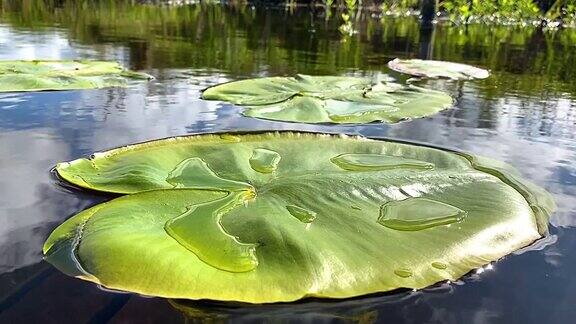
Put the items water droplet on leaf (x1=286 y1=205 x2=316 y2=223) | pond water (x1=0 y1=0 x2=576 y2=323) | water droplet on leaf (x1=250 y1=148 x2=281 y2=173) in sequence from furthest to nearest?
water droplet on leaf (x1=250 y1=148 x2=281 y2=173), water droplet on leaf (x1=286 y1=205 x2=316 y2=223), pond water (x1=0 y1=0 x2=576 y2=323)

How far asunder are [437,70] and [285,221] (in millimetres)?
3302

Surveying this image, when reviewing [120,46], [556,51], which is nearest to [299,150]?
[120,46]

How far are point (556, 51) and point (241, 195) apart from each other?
268 inches

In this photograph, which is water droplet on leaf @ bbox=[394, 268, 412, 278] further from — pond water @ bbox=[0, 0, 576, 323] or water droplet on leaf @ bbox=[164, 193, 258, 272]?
water droplet on leaf @ bbox=[164, 193, 258, 272]

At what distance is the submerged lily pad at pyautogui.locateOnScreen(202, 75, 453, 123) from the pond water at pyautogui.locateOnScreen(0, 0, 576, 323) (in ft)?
0.22

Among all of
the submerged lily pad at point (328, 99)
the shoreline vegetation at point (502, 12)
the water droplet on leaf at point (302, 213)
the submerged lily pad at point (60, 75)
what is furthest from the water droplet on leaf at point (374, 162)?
the shoreline vegetation at point (502, 12)

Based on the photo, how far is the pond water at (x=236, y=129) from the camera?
3.67 ft

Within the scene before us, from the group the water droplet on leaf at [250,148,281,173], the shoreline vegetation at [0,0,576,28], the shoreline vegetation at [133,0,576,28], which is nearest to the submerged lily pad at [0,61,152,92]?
the water droplet on leaf at [250,148,281,173]

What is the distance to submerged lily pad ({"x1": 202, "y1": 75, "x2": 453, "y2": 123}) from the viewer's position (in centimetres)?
262

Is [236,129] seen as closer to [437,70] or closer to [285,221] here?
[285,221]

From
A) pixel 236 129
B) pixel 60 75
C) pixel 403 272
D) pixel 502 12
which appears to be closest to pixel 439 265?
pixel 403 272

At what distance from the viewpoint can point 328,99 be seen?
287cm

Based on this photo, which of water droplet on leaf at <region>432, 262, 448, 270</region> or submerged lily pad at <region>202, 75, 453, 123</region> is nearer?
water droplet on leaf at <region>432, 262, 448, 270</region>

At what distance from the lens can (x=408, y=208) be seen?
1.43 m
